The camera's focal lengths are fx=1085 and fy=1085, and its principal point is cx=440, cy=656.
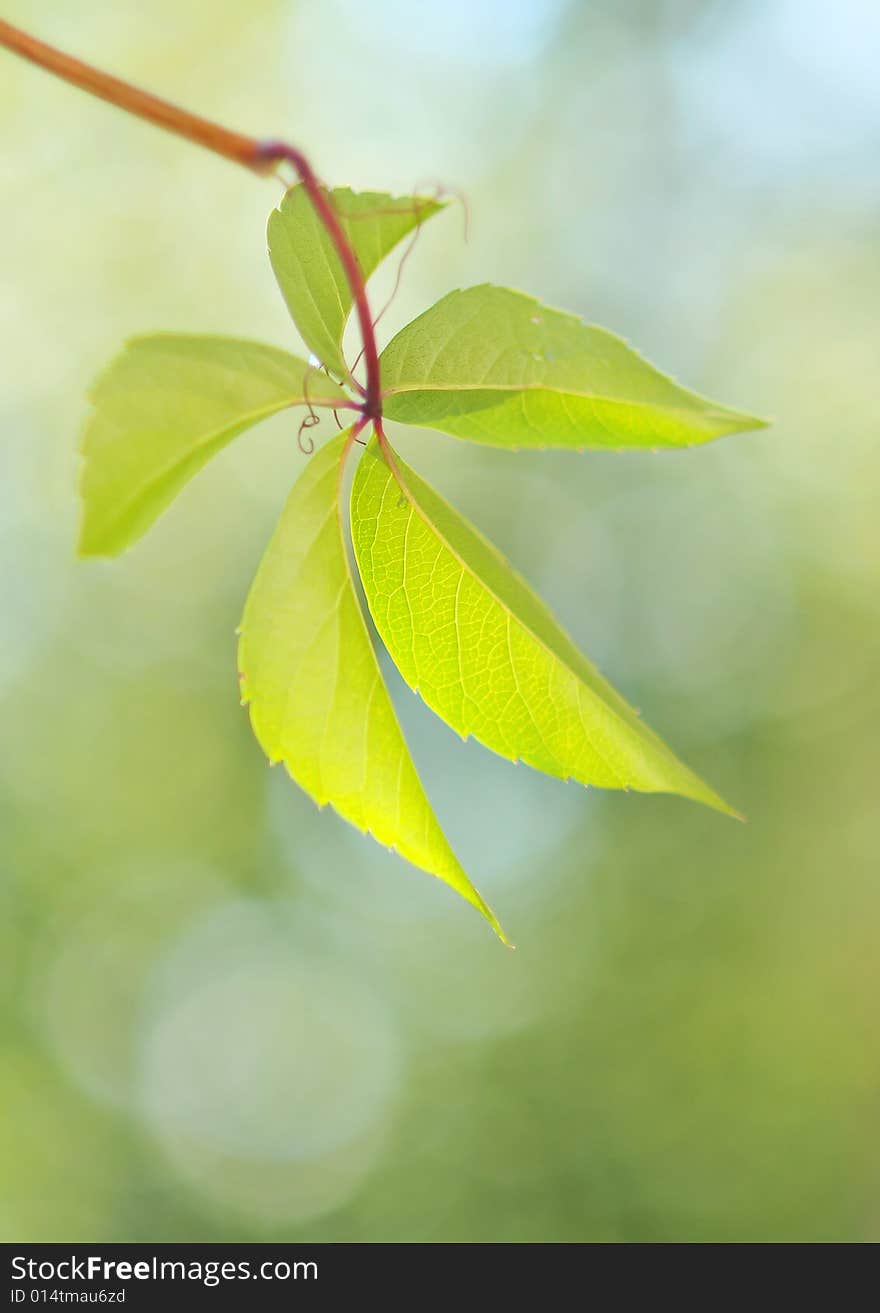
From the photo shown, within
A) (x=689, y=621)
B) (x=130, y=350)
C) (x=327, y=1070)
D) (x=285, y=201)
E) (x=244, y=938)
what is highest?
(x=689, y=621)

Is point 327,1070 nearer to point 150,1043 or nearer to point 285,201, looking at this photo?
point 150,1043

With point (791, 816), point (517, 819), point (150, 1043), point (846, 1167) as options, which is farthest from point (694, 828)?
point (150, 1043)

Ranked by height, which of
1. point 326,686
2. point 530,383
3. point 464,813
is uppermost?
point 464,813

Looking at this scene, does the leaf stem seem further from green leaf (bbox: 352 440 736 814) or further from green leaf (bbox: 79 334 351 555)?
green leaf (bbox: 352 440 736 814)

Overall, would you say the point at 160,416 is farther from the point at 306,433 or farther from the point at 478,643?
the point at 478,643

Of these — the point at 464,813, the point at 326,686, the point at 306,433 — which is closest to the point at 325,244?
the point at 306,433

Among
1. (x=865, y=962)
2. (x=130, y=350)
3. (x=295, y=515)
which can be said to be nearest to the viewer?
(x=130, y=350)

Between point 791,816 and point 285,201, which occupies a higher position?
point 791,816
